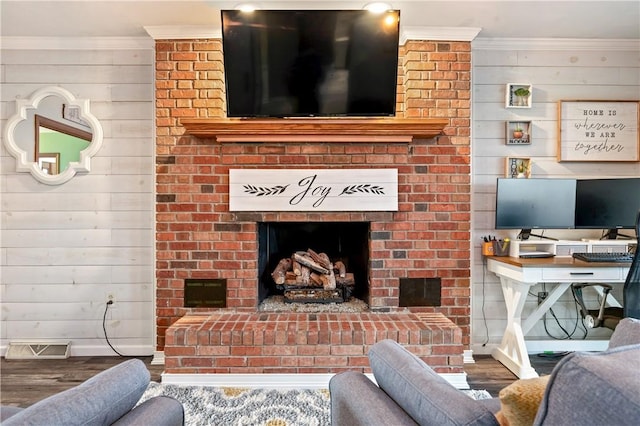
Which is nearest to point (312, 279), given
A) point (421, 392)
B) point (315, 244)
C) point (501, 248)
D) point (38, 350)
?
point (315, 244)

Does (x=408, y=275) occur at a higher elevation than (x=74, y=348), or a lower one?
higher

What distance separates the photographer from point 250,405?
1.99m

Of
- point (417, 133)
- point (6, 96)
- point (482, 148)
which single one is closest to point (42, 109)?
point (6, 96)

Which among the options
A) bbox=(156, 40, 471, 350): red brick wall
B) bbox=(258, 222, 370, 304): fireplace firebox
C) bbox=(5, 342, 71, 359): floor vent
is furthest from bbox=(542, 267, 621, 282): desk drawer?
bbox=(5, 342, 71, 359): floor vent

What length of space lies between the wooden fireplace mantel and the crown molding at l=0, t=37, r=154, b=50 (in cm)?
86

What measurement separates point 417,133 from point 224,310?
1812mm

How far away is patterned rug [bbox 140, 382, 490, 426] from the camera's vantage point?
183 centimetres

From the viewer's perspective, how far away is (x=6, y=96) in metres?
2.75

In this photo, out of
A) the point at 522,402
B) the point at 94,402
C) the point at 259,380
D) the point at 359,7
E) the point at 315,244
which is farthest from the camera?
the point at 315,244

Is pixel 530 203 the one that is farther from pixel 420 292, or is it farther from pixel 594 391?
pixel 594 391

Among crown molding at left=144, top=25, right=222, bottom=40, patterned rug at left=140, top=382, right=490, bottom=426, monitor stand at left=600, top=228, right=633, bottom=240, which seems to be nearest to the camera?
patterned rug at left=140, top=382, right=490, bottom=426

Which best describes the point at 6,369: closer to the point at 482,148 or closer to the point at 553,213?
the point at 482,148

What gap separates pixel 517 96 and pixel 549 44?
47 cm

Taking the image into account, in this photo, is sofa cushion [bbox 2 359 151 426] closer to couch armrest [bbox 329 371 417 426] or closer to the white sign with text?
couch armrest [bbox 329 371 417 426]
